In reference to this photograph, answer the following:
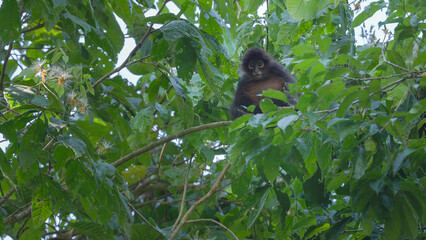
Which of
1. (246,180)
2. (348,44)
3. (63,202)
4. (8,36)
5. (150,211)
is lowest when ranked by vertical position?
(150,211)

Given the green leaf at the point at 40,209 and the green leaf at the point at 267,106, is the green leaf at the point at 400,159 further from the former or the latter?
the green leaf at the point at 40,209

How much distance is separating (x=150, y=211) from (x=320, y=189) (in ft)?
8.34

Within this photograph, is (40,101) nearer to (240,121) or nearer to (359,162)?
(240,121)

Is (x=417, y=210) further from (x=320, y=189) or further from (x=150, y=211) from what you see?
(x=150, y=211)

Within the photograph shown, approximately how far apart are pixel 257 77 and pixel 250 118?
297cm

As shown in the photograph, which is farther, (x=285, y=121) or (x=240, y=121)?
(x=240, y=121)

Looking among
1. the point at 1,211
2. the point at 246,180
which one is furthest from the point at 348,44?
the point at 1,211

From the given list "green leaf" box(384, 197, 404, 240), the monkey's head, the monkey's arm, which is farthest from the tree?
the monkey's head

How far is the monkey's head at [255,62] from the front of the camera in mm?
4969

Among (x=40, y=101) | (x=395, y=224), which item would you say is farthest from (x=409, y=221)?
(x=40, y=101)

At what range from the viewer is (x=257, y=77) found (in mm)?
5223

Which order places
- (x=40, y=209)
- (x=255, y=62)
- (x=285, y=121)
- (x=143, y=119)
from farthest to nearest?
(x=255, y=62) → (x=143, y=119) → (x=40, y=209) → (x=285, y=121)

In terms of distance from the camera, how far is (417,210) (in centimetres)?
198

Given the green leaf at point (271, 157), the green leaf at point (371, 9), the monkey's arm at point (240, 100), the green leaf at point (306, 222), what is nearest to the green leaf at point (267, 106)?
the green leaf at point (271, 157)
